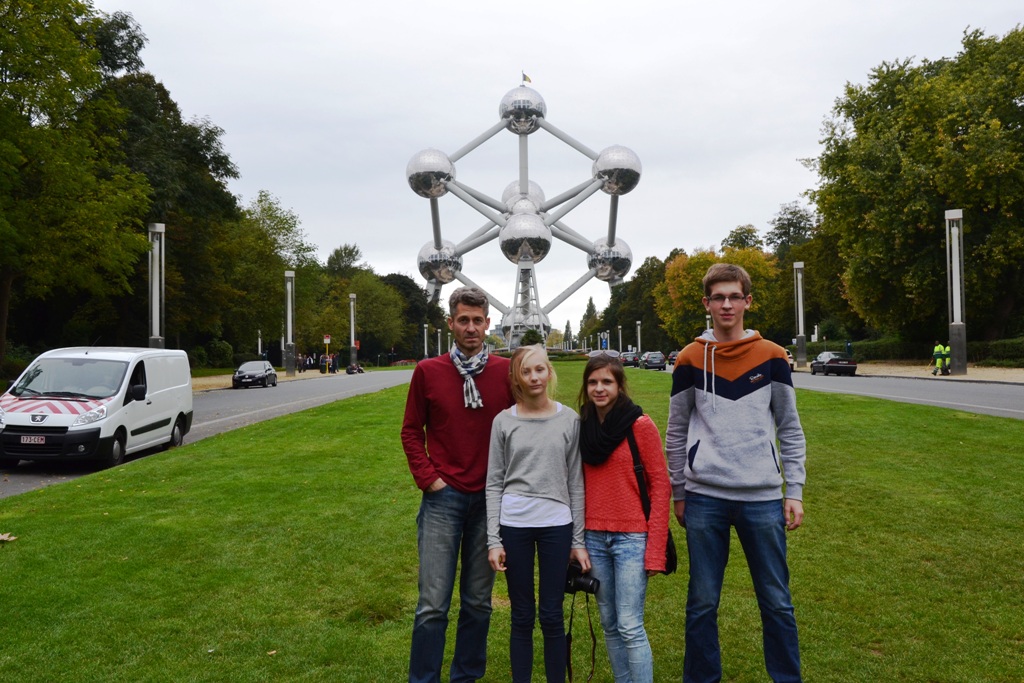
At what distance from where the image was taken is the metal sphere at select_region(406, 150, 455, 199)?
123 ft

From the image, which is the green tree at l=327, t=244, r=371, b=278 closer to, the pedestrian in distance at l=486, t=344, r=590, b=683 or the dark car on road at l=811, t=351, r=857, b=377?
the dark car on road at l=811, t=351, r=857, b=377

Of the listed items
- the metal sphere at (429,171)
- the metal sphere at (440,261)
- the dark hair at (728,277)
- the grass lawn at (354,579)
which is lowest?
the grass lawn at (354,579)

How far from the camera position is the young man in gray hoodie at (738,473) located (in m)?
3.55

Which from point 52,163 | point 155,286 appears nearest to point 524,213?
point 155,286

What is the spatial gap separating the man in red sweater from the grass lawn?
0.48 meters

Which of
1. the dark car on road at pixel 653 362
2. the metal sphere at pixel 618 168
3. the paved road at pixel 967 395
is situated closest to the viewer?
the paved road at pixel 967 395

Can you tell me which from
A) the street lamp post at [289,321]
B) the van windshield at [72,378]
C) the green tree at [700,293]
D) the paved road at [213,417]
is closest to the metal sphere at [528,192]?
the street lamp post at [289,321]

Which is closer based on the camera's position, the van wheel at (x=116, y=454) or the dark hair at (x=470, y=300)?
the dark hair at (x=470, y=300)

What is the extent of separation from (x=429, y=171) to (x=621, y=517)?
35257 millimetres

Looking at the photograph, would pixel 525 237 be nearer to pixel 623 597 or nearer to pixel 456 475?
pixel 456 475

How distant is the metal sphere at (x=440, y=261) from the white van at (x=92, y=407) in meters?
27.7

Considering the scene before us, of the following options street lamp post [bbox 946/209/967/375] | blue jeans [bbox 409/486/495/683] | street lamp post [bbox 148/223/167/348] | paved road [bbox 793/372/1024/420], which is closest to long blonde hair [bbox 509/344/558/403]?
blue jeans [bbox 409/486/495/683]

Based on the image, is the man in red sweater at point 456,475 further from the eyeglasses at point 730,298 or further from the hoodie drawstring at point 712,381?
the eyeglasses at point 730,298

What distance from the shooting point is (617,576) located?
3555 millimetres
